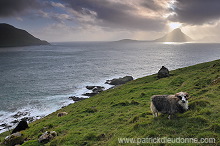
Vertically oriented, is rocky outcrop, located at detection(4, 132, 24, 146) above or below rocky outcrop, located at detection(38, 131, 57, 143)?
below

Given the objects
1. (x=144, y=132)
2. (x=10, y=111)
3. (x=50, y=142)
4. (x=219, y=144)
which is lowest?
(x=10, y=111)

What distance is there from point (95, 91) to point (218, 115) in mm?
54145

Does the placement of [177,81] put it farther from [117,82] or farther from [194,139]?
[117,82]

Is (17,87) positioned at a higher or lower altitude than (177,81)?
lower

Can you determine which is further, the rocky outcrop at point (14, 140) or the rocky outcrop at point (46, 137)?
the rocky outcrop at point (14, 140)

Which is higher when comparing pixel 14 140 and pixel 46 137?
pixel 46 137

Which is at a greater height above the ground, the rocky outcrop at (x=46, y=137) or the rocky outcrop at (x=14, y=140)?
the rocky outcrop at (x=46, y=137)

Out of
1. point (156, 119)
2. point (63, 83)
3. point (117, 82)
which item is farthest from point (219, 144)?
point (63, 83)

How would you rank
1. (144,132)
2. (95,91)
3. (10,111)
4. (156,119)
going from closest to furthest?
(144,132) → (156,119) → (10,111) → (95,91)

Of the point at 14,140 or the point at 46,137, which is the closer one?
the point at 46,137

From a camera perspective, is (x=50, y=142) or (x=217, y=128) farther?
(x=50, y=142)

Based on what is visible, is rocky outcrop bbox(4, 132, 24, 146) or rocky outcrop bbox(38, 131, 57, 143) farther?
rocky outcrop bbox(4, 132, 24, 146)

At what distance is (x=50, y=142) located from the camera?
13.4 meters

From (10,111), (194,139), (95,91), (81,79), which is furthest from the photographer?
(81,79)
